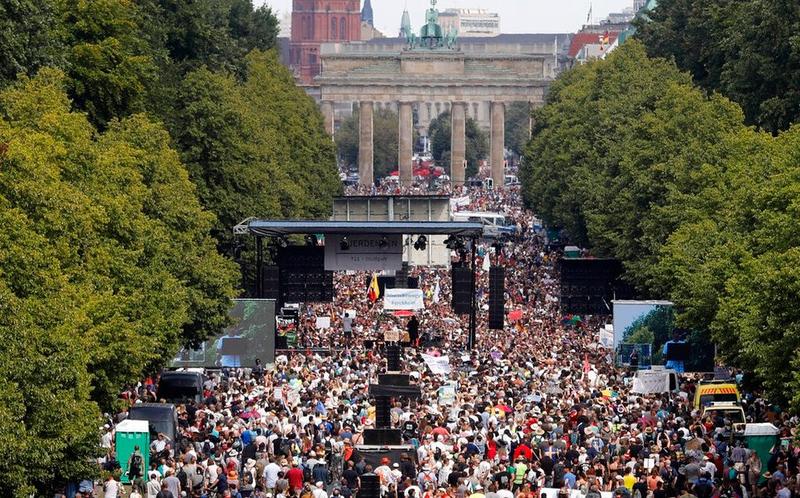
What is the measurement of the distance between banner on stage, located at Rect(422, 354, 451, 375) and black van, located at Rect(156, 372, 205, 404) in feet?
20.8

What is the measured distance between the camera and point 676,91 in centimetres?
9581

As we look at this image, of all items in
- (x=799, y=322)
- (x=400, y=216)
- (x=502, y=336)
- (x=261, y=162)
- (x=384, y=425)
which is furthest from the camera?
(x=400, y=216)

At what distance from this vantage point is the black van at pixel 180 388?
6675 centimetres

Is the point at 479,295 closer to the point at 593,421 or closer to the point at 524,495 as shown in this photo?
the point at 593,421

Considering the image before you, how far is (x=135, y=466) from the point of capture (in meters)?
51.6

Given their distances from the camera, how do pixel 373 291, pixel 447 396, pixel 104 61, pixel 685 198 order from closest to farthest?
pixel 447 396 < pixel 685 198 < pixel 104 61 < pixel 373 291

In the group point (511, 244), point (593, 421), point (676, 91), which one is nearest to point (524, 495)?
point (593, 421)

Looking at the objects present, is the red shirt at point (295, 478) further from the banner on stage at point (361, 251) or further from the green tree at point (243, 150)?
the green tree at point (243, 150)

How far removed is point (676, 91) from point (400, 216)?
2399cm

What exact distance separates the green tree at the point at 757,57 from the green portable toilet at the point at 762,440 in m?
36.0

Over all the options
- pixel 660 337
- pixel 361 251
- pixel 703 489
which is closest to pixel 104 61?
pixel 361 251

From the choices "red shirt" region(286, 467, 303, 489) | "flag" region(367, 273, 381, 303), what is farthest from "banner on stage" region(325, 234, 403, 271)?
"red shirt" region(286, 467, 303, 489)

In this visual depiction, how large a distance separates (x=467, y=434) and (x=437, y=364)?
Result: 14.0 m

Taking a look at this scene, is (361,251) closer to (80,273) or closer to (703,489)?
(80,273)
